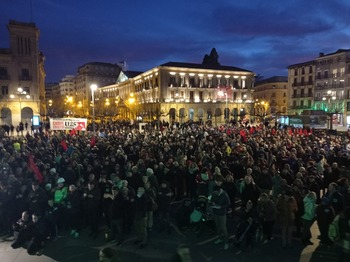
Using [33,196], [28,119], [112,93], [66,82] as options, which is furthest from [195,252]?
[66,82]

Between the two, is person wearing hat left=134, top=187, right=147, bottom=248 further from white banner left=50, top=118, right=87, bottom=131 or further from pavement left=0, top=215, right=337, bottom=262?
white banner left=50, top=118, right=87, bottom=131

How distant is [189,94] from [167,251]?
59729mm

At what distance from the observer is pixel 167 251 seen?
7211mm

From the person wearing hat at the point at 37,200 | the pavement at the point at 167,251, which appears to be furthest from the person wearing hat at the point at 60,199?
the pavement at the point at 167,251

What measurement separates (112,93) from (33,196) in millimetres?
90167

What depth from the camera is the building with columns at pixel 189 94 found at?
6284 centimetres

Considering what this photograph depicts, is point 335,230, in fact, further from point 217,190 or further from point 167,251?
point 167,251

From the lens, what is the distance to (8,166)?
11414 mm

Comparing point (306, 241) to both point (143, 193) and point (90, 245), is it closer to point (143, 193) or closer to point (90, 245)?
point (143, 193)

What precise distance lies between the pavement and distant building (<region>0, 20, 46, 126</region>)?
4769cm

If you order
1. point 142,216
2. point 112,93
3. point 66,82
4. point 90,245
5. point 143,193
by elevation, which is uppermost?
point 66,82

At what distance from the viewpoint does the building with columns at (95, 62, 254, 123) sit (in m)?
62.8

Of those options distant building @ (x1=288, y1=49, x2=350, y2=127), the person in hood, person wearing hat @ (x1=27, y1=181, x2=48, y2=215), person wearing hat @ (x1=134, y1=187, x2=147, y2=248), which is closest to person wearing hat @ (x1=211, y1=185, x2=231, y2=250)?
person wearing hat @ (x1=134, y1=187, x2=147, y2=248)

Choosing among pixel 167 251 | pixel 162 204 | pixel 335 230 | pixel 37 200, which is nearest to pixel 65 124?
pixel 37 200
